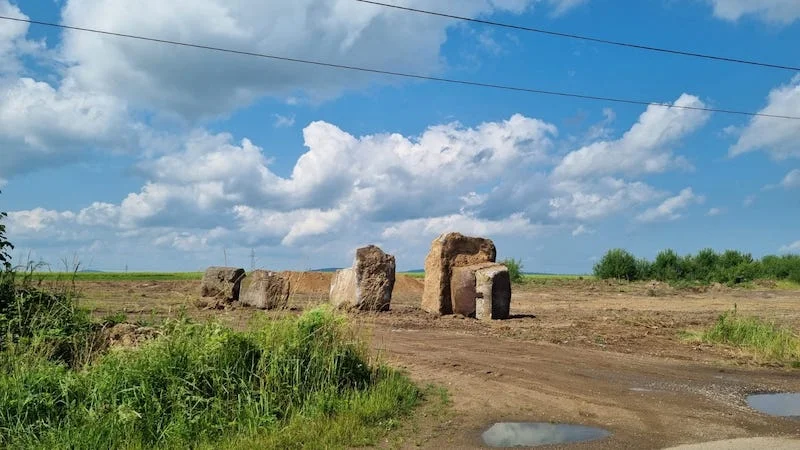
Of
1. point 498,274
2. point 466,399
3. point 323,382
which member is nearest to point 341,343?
point 323,382

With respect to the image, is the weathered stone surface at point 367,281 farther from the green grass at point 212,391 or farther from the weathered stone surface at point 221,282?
the green grass at point 212,391

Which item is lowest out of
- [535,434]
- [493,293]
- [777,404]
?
[535,434]

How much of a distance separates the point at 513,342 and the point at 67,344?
779 cm

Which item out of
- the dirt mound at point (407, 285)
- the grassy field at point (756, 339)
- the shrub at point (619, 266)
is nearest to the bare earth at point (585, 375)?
the grassy field at point (756, 339)

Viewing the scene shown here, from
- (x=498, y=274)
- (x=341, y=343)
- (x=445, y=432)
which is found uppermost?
(x=498, y=274)

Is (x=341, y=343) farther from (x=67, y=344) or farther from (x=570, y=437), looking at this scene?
(x=67, y=344)

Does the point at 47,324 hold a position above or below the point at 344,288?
below

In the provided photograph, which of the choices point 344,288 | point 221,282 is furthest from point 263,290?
point 344,288

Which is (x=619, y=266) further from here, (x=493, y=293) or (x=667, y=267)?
(x=493, y=293)

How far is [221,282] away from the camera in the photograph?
2120 centimetres

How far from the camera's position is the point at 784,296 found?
3167 centimetres

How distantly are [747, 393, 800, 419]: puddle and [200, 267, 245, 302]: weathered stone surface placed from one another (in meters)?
14.5

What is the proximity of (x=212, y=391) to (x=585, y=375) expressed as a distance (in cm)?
558

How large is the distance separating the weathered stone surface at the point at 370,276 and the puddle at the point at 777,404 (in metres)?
10.2
